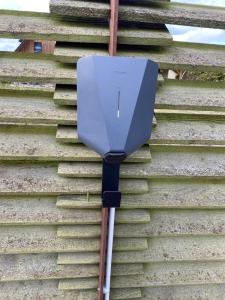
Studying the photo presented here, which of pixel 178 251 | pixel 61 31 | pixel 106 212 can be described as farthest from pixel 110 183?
pixel 178 251

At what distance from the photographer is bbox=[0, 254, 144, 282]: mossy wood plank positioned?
1.68 meters

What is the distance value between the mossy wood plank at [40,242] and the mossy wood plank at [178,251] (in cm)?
6

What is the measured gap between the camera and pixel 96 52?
1391mm

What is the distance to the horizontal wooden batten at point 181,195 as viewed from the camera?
1.59 m

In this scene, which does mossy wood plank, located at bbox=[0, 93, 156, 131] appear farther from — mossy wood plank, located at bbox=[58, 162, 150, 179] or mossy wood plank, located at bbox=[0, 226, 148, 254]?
mossy wood plank, located at bbox=[0, 226, 148, 254]

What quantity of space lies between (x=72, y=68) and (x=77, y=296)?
128 centimetres

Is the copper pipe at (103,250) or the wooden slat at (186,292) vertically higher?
the copper pipe at (103,250)

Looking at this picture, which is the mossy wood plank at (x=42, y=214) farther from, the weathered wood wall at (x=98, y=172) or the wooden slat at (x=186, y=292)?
the wooden slat at (x=186, y=292)

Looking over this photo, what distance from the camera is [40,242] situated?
162cm

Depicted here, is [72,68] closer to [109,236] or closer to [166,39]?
[166,39]

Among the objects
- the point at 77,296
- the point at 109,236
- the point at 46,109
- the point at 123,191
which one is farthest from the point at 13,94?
the point at 77,296

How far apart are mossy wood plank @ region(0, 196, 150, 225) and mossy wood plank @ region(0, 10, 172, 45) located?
80 cm

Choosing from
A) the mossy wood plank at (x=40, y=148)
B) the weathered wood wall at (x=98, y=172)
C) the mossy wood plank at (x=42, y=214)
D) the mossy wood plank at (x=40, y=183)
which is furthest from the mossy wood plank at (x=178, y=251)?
the mossy wood plank at (x=40, y=148)

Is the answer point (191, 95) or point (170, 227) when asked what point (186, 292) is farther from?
point (191, 95)
